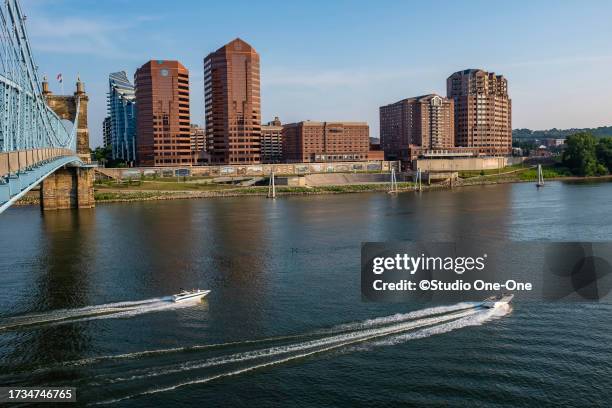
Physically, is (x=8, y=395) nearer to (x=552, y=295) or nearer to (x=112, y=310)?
(x=112, y=310)

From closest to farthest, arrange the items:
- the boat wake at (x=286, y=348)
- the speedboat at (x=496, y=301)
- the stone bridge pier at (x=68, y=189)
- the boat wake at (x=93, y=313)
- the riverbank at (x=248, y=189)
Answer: the boat wake at (x=286, y=348) → the boat wake at (x=93, y=313) → the speedboat at (x=496, y=301) → the stone bridge pier at (x=68, y=189) → the riverbank at (x=248, y=189)

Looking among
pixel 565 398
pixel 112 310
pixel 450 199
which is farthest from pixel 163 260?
pixel 450 199

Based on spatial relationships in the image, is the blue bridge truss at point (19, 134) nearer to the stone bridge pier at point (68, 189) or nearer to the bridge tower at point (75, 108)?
the stone bridge pier at point (68, 189)

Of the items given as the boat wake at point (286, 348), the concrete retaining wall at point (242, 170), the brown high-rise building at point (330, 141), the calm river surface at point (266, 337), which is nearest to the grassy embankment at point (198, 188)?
the concrete retaining wall at point (242, 170)

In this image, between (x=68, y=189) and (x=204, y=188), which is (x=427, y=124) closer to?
(x=204, y=188)

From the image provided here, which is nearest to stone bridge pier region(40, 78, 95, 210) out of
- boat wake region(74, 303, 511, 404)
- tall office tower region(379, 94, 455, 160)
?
boat wake region(74, 303, 511, 404)

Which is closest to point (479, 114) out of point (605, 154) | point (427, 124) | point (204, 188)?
point (427, 124)
